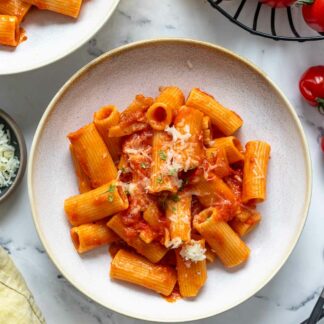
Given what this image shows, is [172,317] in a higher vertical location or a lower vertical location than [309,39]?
lower

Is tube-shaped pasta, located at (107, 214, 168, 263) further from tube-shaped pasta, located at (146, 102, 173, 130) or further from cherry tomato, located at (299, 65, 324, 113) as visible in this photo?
cherry tomato, located at (299, 65, 324, 113)

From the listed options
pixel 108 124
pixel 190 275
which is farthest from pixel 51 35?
pixel 190 275

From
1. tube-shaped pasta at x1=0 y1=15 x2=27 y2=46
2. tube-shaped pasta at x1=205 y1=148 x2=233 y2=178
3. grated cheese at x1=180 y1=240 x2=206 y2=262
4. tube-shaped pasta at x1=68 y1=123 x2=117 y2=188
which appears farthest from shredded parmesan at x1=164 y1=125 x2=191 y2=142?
tube-shaped pasta at x1=0 y1=15 x2=27 y2=46

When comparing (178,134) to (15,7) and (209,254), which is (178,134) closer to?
(209,254)

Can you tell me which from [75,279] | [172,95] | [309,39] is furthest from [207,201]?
[309,39]

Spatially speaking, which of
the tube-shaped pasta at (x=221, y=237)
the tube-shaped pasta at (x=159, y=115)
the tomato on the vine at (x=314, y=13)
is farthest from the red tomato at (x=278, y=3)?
the tube-shaped pasta at (x=221, y=237)

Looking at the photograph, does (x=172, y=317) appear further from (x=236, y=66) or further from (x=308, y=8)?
(x=308, y=8)
